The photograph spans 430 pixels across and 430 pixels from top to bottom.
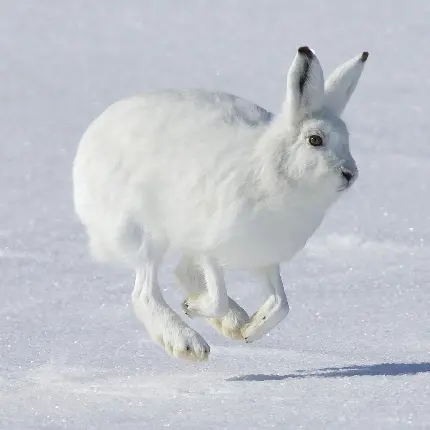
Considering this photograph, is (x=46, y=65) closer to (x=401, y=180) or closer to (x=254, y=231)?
(x=401, y=180)

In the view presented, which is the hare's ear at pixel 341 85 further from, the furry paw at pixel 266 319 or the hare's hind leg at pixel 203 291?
the hare's hind leg at pixel 203 291

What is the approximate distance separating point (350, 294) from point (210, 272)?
160 centimetres

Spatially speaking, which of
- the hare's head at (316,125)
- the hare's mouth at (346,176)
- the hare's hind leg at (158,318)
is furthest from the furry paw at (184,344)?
the hare's mouth at (346,176)

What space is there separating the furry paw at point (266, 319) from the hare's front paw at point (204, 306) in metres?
0.13

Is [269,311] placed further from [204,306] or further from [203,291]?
[203,291]

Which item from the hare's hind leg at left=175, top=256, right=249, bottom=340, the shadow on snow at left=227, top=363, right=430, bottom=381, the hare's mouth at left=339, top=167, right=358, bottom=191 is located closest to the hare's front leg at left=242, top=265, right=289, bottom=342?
the hare's hind leg at left=175, top=256, right=249, bottom=340

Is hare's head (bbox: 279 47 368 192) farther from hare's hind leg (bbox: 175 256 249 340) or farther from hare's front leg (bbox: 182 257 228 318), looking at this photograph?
hare's hind leg (bbox: 175 256 249 340)

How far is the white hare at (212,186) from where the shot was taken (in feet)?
16.6

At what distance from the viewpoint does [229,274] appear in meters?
7.19

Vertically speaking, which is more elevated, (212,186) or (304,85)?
(304,85)

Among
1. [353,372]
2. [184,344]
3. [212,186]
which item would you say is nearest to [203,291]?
[184,344]

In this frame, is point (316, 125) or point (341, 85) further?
point (341, 85)

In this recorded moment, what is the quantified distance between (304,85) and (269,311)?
35.8 inches

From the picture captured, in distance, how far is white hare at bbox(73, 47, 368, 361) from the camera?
506 centimetres
